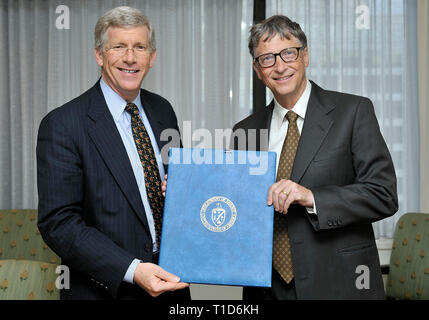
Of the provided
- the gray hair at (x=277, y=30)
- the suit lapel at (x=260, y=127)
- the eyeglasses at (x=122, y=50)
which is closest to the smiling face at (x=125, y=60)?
the eyeglasses at (x=122, y=50)

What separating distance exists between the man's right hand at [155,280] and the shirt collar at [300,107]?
0.86 metres

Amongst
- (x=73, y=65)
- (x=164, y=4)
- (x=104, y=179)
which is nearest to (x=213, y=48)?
(x=164, y=4)

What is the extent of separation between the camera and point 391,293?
3.43m

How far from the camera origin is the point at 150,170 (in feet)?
6.56

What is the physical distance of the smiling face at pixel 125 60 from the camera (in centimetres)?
196

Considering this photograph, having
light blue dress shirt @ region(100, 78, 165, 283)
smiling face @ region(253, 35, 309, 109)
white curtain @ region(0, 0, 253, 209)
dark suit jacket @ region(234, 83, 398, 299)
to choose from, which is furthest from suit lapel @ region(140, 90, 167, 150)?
white curtain @ region(0, 0, 253, 209)

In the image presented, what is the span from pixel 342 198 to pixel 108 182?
0.89 meters

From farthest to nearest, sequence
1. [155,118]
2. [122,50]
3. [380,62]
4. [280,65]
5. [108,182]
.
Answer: [380,62] < [155,118] < [280,65] < [122,50] < [108,182]

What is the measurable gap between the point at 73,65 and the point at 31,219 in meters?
1.37

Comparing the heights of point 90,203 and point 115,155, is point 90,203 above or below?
below

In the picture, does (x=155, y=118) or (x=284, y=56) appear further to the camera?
(x=155, y=118)

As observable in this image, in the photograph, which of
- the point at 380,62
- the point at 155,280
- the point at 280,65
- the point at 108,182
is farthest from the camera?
the point at 380,62

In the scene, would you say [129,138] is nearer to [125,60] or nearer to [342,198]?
[125,60]

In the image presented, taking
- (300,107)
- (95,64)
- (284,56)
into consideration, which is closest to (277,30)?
(284,56)
